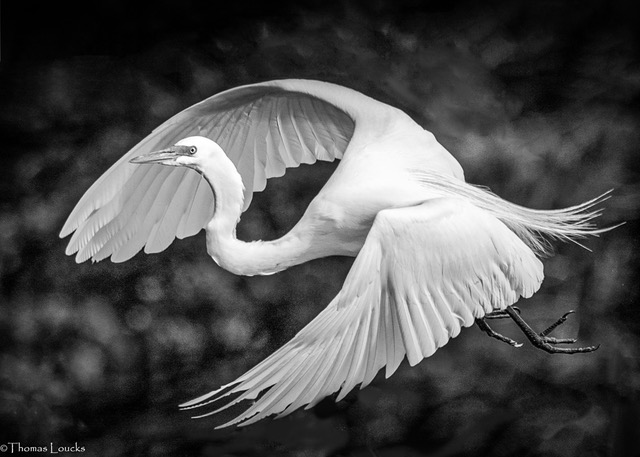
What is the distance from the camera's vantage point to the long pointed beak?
2061 mm

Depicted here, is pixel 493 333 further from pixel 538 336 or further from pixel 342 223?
pixel 342 223

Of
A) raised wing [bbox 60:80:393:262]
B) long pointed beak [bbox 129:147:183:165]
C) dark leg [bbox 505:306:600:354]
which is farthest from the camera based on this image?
dark leg [bbox 505:306:600:354]

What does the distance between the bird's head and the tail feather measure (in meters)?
0.51

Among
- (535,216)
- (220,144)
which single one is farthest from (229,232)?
(535,216)

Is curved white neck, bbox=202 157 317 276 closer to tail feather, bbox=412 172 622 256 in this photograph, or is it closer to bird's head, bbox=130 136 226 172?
bird's head, bbox=130 136 226 172

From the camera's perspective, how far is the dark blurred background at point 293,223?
2.44 m

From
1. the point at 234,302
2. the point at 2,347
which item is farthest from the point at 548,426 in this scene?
the point at 2,347

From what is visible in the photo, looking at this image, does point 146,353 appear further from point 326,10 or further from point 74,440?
point 326,10

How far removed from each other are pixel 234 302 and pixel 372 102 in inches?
25.8

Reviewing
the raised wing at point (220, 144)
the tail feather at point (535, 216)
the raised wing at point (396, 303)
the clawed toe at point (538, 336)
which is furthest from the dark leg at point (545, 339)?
the raised wing at point (220, 144)

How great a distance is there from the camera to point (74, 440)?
8.07 feet

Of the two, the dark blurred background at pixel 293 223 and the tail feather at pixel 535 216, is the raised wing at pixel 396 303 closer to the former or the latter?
the tail feather at pixel 535 216

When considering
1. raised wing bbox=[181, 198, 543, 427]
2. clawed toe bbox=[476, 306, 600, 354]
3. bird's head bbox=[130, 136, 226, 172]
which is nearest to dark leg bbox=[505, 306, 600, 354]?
clawed toe bbox=[476, 306, 600, 354]

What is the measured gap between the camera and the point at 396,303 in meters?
1.84
